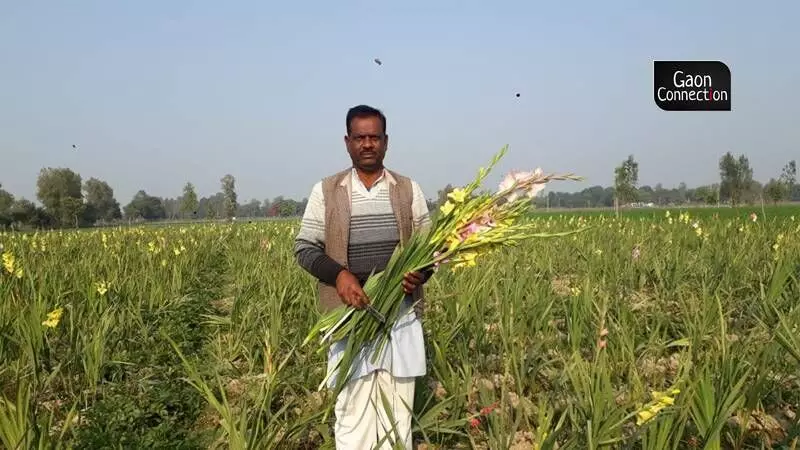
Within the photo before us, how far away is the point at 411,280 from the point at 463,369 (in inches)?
52.2

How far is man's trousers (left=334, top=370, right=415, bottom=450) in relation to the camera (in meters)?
2.18

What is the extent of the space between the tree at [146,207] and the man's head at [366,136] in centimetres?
9919

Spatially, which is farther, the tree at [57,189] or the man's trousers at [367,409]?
the tree at [57,189]

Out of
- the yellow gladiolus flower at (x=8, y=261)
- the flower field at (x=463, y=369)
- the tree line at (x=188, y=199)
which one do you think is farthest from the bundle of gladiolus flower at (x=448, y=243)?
the tree line at (x=188, y=199)

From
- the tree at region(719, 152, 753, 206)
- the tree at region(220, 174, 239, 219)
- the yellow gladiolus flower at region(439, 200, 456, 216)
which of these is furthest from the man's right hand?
the tree at region(719, 152, 753, 206)

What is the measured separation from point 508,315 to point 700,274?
270 centimetres

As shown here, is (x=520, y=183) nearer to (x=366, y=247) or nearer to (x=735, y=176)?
(x=366, y=247)

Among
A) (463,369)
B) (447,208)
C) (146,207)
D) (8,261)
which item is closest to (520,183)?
(447,208)

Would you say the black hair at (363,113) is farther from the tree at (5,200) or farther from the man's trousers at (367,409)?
the tree at (5,200)

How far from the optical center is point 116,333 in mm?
3916

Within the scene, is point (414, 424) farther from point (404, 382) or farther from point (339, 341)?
point (339, 341)

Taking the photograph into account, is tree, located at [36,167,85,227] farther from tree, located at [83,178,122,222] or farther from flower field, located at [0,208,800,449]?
flower field, located at [0,208,800,449]

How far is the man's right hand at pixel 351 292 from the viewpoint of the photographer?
194 cm

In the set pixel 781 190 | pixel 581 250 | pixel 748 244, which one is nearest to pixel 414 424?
pixel 581 250
